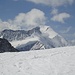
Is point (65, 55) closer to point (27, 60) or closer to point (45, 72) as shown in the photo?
point (27, 60)

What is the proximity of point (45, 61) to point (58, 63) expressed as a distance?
66.8 inches

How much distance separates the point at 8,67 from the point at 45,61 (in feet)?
13.5

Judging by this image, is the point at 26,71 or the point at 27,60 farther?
the point at 27,60

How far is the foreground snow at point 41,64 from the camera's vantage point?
81.9 feet

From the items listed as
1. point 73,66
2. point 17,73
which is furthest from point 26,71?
point 73,66

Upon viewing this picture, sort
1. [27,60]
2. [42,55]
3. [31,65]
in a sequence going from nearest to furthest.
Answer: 1. [31,65]
2. [27,60]
3. [42,55]

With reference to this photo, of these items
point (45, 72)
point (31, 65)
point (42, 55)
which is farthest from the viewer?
point (42, 55)

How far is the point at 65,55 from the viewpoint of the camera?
1203 inches

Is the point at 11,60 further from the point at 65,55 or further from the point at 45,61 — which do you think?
the point at 65,55

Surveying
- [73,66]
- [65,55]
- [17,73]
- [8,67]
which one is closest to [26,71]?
[17,73]

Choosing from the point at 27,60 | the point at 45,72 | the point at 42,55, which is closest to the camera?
the point at 45,72

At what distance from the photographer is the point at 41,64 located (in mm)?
27641

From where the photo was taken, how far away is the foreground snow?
81.9 ft

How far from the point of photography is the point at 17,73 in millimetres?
25109
